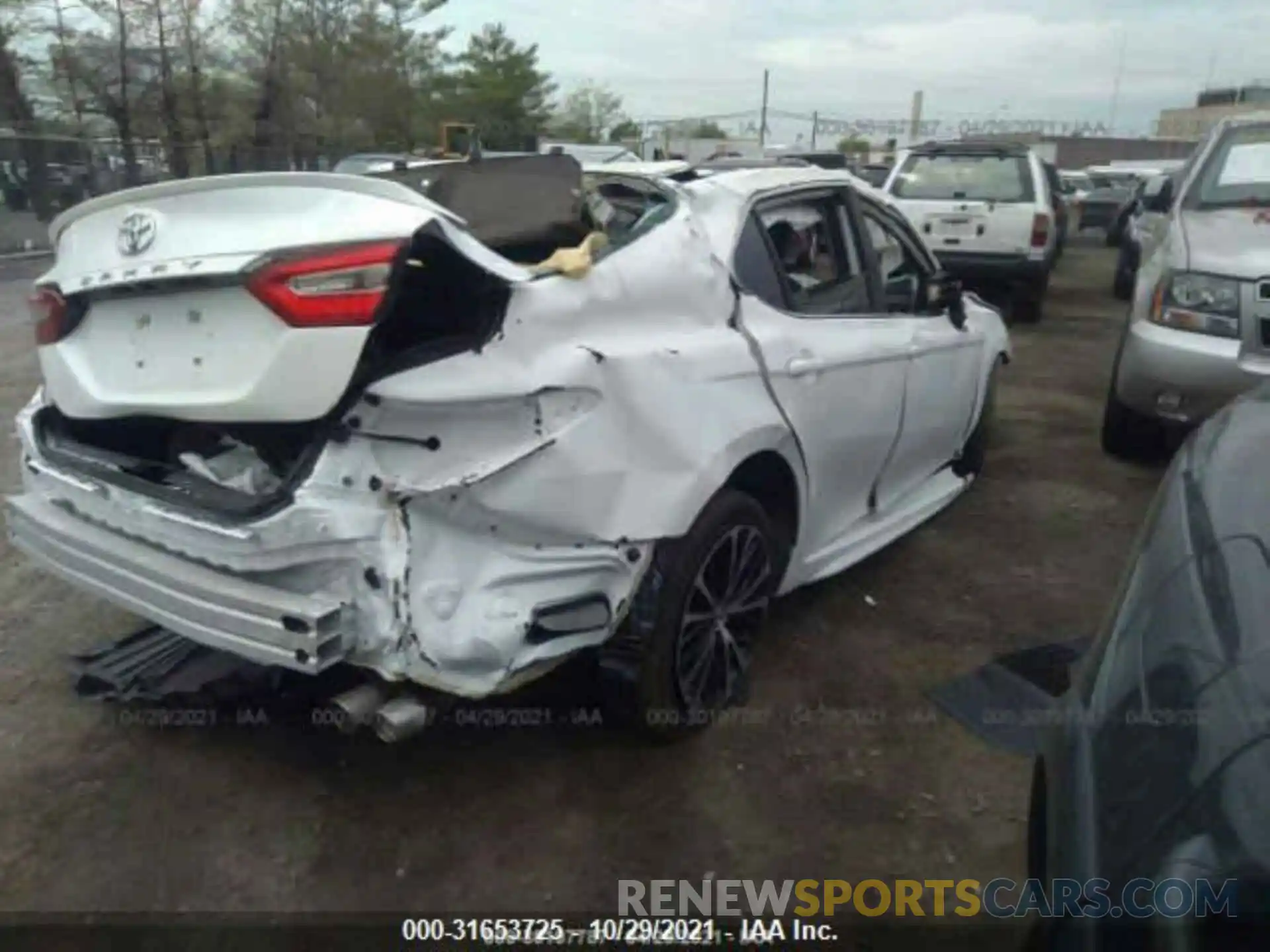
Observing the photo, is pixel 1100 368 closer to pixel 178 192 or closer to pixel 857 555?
pixel 857 555

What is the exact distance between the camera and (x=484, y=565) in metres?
2.18

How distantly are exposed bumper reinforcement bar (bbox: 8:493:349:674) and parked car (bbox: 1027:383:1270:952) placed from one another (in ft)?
4.78

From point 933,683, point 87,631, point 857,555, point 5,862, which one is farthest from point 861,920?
point 87,631

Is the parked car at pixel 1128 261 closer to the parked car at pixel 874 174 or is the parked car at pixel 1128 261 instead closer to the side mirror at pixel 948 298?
the parked car at pixel 874 174

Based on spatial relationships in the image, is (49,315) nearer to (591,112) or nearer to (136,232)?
(136,232)

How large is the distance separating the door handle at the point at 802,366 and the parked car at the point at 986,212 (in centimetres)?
704

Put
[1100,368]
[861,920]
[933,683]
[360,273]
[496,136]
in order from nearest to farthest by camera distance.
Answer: [360,273], [861,920], [933,683], [1100,368], [496,136]

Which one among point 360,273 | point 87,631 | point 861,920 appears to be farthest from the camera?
point 87,631

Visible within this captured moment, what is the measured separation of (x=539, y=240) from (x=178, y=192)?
959 millimetres

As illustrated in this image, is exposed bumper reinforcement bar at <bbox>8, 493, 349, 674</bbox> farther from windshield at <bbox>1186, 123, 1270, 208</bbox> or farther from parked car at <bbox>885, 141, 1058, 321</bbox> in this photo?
parked car at <bbox>885, 141, 1058, 321</bbox>

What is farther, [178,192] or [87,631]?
[87,631]

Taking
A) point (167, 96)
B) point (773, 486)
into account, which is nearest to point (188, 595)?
point (773, 486)

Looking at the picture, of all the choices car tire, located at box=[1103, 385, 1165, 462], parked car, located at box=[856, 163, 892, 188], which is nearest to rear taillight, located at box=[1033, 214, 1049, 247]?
car tire, located at box=[1103, 385, 1165, 462]

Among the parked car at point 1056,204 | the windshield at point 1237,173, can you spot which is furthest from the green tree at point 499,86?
the windshield at point 1237,173
